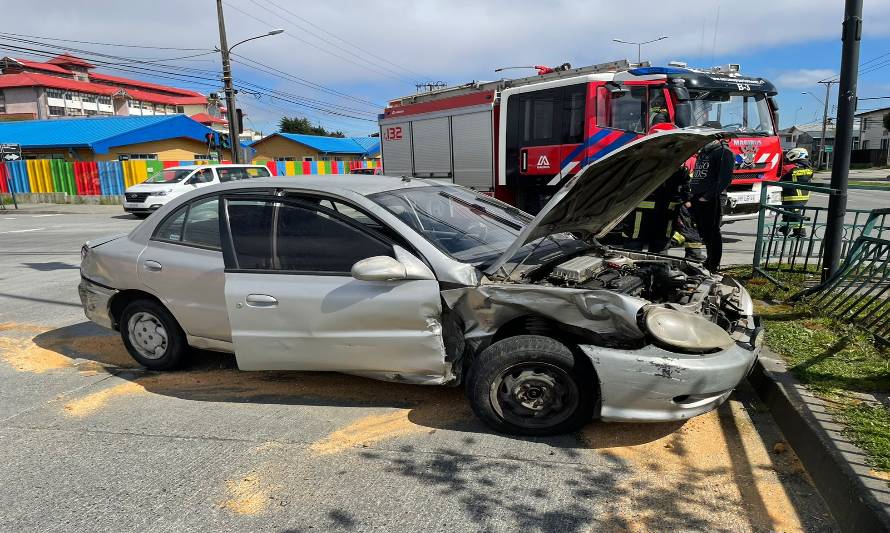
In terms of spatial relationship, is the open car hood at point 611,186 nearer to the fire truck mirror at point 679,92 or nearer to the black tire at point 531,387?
the black tire at point 531,387

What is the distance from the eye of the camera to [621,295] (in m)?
3.23

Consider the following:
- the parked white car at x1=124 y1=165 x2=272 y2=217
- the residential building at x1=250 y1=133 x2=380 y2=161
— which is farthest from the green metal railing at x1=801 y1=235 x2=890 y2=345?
the residential building at x1=250 y1=133 x2=380 y2=161

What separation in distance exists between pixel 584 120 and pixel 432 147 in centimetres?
409

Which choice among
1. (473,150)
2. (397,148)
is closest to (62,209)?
(397,148)

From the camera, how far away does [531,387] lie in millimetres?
3404

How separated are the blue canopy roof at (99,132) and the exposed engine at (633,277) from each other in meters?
33.6

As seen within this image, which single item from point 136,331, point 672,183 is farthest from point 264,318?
point 672,183

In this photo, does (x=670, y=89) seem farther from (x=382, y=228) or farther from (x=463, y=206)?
(x=382, y=228)

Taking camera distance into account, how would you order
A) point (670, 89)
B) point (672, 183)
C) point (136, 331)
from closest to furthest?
point (136, 331), point (672, 183), point (670, 89)

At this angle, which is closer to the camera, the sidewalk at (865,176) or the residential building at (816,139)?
the residential building at (816,139)

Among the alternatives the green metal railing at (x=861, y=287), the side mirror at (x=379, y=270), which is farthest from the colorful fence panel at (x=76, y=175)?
the side mirror at (x=379, y=270)

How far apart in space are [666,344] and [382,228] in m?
1.81

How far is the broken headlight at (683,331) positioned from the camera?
313 centimetres

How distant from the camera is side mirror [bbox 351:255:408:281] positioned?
136 inches
